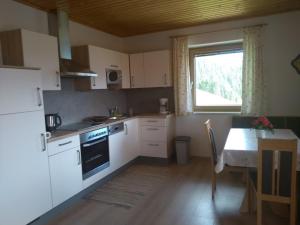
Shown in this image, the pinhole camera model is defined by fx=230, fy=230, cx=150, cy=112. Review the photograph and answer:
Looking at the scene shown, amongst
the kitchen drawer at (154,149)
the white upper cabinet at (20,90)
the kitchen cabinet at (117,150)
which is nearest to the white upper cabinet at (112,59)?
the kitchen cabinet at (117,150)

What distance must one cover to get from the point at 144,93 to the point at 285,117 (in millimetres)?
2588

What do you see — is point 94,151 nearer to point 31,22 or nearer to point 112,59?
point 112,59

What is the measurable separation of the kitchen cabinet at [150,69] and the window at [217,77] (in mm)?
552

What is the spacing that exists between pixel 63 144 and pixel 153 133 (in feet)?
6.13

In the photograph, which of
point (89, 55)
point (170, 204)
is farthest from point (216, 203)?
point (89, 55)

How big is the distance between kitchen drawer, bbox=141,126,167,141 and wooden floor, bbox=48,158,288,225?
2.18 ft

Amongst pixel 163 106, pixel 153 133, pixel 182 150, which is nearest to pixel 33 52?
pixel 153 133

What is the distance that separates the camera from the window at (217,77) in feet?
13.7

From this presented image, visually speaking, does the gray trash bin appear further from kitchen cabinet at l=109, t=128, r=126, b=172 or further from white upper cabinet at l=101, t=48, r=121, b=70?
white upper cabinet at l=101, t=48, r=121, b=70

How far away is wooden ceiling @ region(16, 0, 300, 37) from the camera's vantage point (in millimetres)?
2965

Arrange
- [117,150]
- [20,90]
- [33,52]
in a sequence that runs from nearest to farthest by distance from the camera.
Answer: [20,90]
[33,52]
[117,150]

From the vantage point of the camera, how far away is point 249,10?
11.4ft

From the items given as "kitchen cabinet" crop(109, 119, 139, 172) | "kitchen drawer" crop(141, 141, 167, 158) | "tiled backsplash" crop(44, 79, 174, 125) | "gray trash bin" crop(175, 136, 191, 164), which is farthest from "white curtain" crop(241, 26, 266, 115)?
"kitchen cabinet" crop(109, 119, 139, 172)

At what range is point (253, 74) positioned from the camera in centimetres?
383
